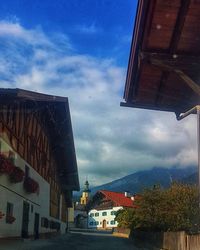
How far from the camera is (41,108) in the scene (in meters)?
26.7

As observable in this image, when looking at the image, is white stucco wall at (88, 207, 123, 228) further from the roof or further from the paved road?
the paved road

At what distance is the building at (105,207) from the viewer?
3324 inches

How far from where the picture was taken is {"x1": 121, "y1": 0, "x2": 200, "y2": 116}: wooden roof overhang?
8117 mm

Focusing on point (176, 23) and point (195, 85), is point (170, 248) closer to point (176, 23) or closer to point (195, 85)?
point (195, 85)

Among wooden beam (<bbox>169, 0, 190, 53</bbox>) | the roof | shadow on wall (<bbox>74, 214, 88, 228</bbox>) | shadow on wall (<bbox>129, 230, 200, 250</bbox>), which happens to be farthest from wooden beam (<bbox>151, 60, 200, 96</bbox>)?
shadow on wall (<bbox>74, 214, 88, 228</bbox>)

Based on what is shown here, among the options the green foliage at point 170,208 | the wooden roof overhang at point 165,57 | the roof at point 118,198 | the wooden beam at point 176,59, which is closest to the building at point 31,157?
the green foliage at point 170,208

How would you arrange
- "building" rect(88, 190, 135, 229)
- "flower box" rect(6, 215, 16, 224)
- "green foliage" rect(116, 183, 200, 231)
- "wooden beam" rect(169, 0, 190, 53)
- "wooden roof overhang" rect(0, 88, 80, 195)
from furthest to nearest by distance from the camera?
"building" rect(88, 190, 135, 229) < "wooden roof overhang" rect(0, 88, 80, 195) < "flower box" rect(6, 215, 16, 224) < "green foliage" rect(116, 183, 200, 231) < "wooden beam" rect(169, 0, 190, 53)

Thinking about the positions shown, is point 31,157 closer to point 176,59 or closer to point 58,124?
point 58,124

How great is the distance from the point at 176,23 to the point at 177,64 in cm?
125

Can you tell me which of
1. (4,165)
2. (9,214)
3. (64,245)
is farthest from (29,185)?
(4,165)

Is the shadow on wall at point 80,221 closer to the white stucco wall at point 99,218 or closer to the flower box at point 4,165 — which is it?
the white stucco wall at point 99,218

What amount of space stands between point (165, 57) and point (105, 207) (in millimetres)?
80482

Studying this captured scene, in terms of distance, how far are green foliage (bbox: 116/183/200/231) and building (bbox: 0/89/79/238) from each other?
6.25 m

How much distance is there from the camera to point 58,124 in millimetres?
31188
